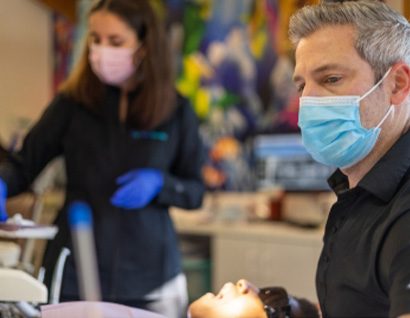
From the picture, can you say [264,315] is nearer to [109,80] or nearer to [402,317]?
[402,317]

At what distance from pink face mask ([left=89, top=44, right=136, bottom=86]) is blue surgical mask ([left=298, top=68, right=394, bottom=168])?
0.71 m

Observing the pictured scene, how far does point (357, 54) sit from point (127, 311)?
621 millimetres

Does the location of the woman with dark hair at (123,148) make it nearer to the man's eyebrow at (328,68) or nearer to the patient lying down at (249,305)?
the patient lying down at (249,305)

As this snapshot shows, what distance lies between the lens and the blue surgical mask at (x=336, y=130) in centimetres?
112

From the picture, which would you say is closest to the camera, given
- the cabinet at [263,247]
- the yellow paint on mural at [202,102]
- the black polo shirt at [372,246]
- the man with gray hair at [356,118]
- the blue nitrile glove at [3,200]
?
the black polo shirt at [372,246]

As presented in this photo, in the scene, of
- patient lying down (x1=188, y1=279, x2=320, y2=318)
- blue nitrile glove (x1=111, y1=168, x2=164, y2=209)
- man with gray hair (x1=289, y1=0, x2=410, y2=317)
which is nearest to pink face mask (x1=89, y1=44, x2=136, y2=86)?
blue nitrile glove (x1=111, y1=168, x2=164, y2=209)

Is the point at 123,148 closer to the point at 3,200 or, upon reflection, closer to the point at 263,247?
the point at 3,200

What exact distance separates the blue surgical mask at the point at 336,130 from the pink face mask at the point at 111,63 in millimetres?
712

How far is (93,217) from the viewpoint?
1.73 m

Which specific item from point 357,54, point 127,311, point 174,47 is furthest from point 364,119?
point 174,47

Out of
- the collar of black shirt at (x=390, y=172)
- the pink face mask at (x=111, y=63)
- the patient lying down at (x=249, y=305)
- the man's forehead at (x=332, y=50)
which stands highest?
the man's forehead at (x=332, y=50)

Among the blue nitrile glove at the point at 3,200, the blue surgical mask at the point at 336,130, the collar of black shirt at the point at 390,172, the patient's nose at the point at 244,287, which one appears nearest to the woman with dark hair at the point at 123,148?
the blue nitrile glove at the point at 3,200

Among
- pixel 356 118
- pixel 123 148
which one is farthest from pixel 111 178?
pixel 356 118

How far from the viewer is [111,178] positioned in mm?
1736
